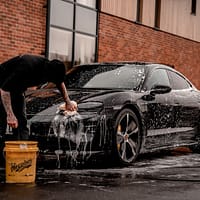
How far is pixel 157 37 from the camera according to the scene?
2061 centimetres

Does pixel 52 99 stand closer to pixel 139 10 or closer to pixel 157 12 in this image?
pixel 139 10

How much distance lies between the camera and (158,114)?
8664 millimetres

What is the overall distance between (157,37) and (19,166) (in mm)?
14982

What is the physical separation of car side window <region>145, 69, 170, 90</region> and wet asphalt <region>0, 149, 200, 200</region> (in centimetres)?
121

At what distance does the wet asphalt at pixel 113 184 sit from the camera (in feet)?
17.9

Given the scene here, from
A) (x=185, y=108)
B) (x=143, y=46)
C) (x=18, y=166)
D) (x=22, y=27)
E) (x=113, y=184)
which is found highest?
(x=143, y=46)

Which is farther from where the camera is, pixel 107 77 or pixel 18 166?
pixel 107 77

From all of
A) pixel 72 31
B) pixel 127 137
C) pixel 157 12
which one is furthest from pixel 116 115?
pixel 157 12

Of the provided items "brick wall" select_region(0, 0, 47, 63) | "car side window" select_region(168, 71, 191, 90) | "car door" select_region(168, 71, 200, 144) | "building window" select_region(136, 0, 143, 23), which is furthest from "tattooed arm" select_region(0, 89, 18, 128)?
"building window" select_region(136, 0, 143, 23)

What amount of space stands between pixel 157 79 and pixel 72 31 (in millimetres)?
6828

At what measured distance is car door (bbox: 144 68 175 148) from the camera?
8453 mm

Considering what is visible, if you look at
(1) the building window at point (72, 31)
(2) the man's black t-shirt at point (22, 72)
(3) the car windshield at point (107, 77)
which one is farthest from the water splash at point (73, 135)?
(1) the building window at point (72, 31)

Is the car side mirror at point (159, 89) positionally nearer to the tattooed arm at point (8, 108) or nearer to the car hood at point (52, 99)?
the car hood at point (52, 99)

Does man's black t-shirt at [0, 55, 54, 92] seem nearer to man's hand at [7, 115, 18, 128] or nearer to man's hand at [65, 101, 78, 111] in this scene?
man's hand at [7, 115, 18, 128]
